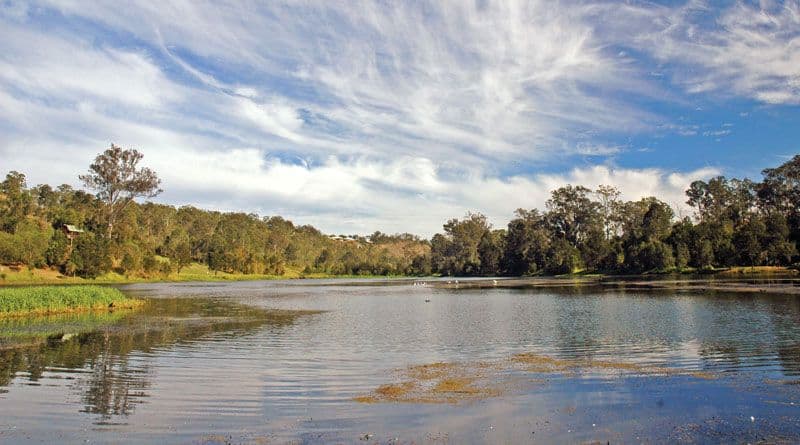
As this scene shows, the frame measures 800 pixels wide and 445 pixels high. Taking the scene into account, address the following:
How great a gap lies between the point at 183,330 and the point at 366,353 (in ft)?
46.9

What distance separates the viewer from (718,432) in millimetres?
11922

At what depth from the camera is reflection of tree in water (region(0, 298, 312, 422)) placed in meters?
16.6

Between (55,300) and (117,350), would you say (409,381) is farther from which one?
(55,300)

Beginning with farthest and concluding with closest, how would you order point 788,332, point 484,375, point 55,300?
1. point 55,300
2. point 788,332
3. point 484,375

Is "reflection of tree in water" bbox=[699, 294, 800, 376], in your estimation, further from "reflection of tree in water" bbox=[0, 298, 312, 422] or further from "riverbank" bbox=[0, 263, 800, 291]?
"riverbank" bbox=[0, 263, 800, 291]

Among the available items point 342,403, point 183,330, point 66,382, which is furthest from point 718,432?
point 183,330

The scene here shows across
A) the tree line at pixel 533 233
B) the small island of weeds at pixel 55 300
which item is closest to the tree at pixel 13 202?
the tree line at pixel 533 233

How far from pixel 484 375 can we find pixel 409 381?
269 cm

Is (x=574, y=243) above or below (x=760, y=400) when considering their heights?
above

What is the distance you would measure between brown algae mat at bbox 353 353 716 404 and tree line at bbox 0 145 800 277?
98.4m

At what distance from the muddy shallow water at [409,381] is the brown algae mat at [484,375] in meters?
0.07

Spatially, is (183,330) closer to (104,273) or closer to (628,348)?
(628,348)

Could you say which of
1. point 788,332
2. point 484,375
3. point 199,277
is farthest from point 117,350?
point 199,277

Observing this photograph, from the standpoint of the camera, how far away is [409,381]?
18328 mm
